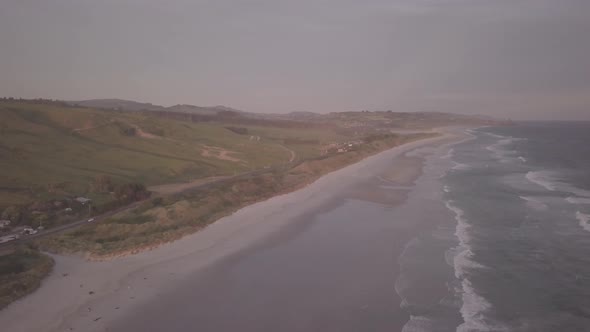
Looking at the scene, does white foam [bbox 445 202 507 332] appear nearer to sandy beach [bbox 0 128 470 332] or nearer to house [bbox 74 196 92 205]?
sandy beach [bbox 0 128 470 332]

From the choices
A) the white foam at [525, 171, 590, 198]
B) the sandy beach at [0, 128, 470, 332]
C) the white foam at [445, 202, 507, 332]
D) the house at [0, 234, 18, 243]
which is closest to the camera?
the white foam at [445, 202, 507, 332]

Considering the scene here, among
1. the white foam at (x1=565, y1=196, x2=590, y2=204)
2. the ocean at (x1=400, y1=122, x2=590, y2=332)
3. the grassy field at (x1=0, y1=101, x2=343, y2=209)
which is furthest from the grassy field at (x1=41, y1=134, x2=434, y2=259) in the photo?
the white foam at (x1=565, y1=196, x2=590, y2=204)

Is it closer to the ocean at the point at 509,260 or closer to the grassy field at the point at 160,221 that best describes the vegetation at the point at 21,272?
the grassy field at the point at 160,221

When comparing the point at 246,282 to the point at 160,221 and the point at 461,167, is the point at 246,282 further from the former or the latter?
the point at 461,167

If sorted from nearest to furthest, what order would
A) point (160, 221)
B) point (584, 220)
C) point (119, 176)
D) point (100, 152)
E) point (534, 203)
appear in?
point (160, 221)
point (584, 220)
point (534, 203)
point (119, 176)
point (100, 152)

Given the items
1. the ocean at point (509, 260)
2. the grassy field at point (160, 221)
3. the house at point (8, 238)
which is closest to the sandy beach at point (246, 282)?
the grassy field at point (160, 221)

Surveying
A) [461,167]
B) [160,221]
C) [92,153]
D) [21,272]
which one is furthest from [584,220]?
[92,153]
